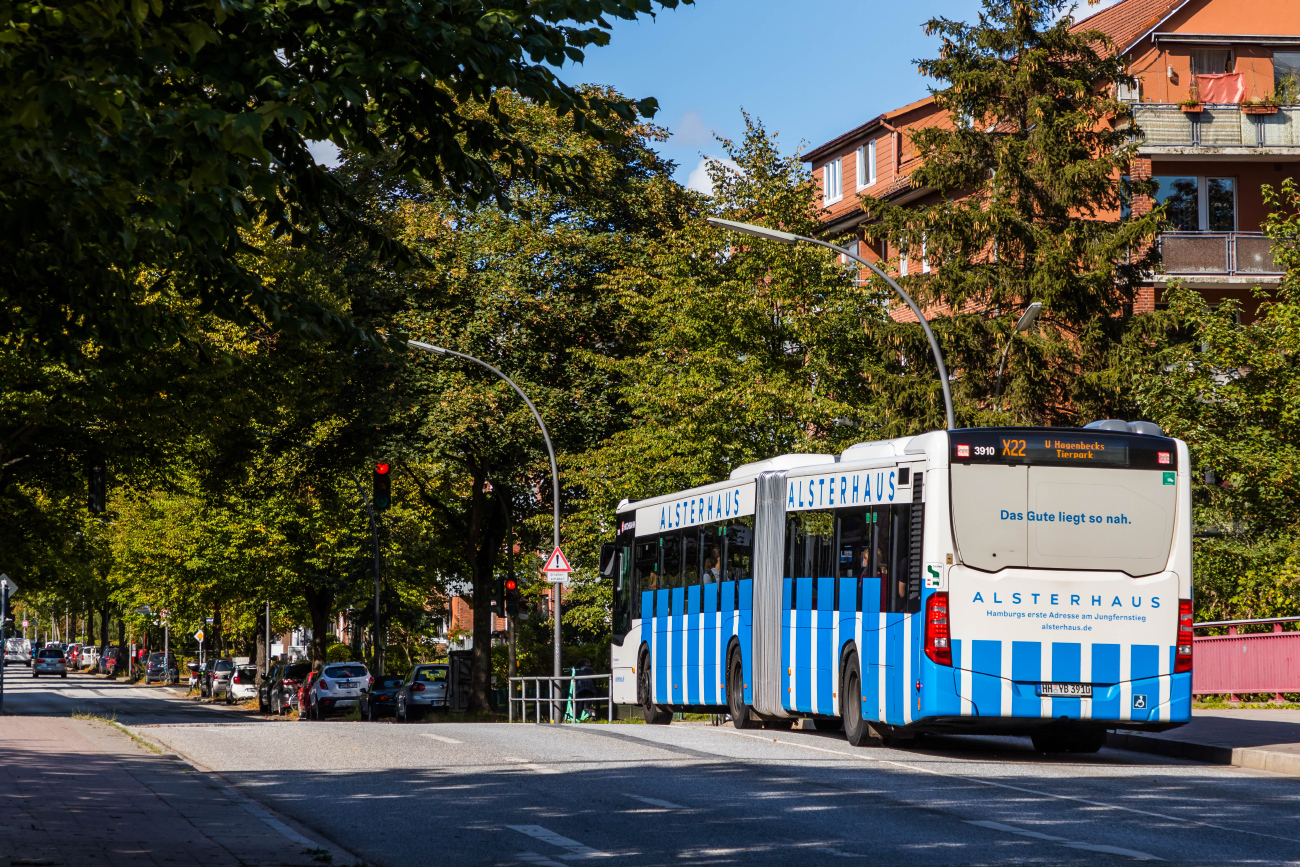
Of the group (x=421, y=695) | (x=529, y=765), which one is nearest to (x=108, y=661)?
(x=421, y=695)

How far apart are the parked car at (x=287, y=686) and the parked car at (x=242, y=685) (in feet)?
26.9

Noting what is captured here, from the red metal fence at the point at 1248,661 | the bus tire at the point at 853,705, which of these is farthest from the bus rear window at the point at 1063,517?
the red metal fence at the point at 1248,661

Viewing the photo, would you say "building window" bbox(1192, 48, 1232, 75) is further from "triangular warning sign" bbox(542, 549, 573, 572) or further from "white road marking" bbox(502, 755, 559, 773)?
"white road marking" bbox(502, 755, 559, 773)

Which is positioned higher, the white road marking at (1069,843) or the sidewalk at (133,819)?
the white road marking at (1069,843)

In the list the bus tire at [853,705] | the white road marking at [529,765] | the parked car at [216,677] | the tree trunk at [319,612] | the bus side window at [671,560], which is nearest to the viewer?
the white road marking at [529,765]

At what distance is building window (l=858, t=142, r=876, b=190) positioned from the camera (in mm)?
49812

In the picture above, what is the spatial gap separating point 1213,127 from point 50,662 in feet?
240

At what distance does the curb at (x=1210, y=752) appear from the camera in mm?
15133

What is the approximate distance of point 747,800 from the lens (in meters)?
11.9

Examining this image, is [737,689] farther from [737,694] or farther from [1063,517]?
[1063,517]

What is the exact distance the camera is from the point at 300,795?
12945 millimetres

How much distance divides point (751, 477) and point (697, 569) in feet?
8.22

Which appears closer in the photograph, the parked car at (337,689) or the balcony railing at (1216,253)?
the balcony railing at (1216,253)

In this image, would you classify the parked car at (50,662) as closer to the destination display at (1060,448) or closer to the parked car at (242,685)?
the parked car at (242,685)
